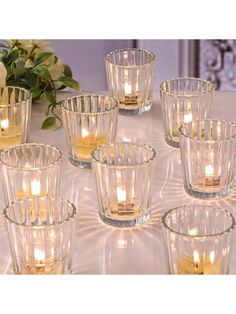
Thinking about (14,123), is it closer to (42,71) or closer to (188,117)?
(42,71)

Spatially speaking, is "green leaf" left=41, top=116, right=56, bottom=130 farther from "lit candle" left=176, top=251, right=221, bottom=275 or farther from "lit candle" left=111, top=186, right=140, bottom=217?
→ "lit candle" left=176, top=251, right=221, bottom=275

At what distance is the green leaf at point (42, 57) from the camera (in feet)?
5.18

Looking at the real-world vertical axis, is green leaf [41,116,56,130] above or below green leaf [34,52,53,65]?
below

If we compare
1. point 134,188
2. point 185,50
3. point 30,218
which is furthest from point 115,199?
point 185,50

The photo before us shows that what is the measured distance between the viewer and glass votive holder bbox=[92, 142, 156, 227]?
1250mm

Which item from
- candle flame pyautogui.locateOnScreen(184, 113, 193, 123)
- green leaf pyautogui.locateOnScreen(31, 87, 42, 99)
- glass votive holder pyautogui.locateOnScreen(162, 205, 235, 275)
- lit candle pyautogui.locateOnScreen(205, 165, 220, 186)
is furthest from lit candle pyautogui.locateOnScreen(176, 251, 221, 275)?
green leaf pyautogui.locateOnScreen(31, 87, 42, 99)

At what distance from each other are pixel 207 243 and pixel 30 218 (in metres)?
0.22

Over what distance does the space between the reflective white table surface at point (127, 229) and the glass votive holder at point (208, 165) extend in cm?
2

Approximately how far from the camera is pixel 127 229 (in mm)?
1230

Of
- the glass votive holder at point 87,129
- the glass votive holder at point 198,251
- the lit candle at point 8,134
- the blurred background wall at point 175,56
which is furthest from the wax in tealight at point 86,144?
Answer: the blurred background wall at point 175,56

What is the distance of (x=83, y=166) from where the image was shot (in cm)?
141

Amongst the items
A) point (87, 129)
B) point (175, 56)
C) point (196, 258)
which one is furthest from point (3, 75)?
point (175, 56)

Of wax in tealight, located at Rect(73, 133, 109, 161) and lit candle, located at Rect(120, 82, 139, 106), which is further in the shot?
lit candle, located at Rect(120, 82, 139, 106)

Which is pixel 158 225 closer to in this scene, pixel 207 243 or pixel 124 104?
pixel 207 243
